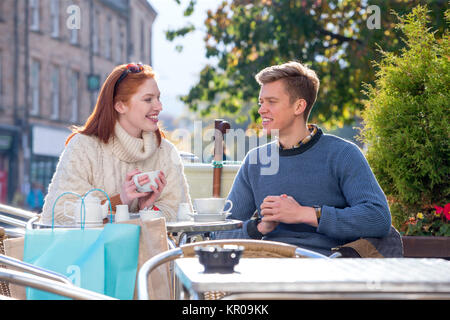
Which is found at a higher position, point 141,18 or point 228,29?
point 141,18

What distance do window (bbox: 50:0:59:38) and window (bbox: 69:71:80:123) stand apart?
2.03 metres

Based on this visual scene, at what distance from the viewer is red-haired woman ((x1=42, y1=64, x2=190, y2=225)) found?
4.04 meters

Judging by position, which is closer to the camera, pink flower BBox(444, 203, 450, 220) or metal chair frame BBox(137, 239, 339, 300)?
metal chair frame BBox(137, 239, 339, 300)

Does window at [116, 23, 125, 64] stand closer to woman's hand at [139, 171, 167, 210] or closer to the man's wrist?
woman's hand at [139, 171, 167, 210]

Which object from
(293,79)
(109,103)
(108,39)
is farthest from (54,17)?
(293,79)

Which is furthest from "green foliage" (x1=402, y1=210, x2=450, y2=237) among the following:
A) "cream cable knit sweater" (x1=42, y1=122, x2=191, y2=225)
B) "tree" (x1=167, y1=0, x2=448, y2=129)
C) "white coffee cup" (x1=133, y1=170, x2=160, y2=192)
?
"tree" (x1=167, y1=0, x2=448, y2=129)

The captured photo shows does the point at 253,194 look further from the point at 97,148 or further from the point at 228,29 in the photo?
the point at 228,29

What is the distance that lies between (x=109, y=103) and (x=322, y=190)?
55.6 inches

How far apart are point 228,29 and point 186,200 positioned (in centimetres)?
1072

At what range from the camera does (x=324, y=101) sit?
14.1 m

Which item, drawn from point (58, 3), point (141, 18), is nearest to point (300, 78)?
point (58, 3)

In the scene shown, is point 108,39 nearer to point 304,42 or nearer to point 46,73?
point 46,73

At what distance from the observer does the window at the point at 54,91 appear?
1165 inches

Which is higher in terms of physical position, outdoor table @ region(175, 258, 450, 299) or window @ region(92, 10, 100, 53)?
window @ region(92, 10, 100, 53)
